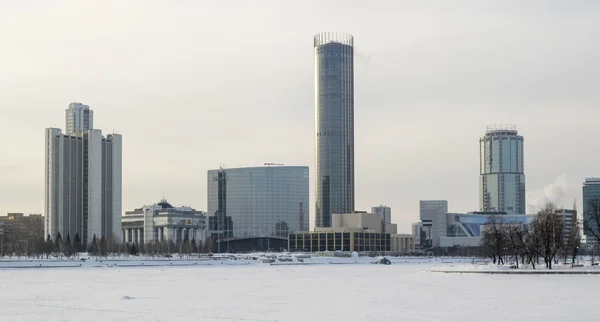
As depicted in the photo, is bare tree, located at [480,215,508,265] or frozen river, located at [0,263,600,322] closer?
frozen river, located at [0,263,600,322]

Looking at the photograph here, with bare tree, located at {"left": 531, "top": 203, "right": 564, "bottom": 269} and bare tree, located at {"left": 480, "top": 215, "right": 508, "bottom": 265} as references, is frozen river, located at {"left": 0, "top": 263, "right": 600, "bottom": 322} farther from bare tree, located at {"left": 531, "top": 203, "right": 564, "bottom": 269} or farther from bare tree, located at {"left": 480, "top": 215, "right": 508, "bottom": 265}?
bare tree, located at {"left": 480, "top": 215, "right": 508, "bottom": 265}

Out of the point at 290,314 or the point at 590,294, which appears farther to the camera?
the point at 590,294

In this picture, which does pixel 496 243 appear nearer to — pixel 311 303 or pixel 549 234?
pixel 549 234

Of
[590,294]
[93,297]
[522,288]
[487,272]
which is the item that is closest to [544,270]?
[487,272]

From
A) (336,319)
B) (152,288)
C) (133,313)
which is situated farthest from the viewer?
(152,288)

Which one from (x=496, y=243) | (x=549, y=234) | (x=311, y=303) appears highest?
(x=549, y=234)

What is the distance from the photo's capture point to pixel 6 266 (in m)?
154

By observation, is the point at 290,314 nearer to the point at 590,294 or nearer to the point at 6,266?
the point at 590,294

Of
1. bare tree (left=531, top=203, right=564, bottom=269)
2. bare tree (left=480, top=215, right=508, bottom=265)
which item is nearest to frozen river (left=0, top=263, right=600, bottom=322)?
bare tree (left=531, top=203, right=564, bottom=269)

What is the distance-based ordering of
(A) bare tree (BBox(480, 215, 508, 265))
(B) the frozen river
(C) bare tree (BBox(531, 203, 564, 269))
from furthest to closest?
1. (A) bare tree (BBox(480, 215, 508, 265))
2. (C) bare tree (BBox(531, 203, 564, 269))
3. (B) the frozen river

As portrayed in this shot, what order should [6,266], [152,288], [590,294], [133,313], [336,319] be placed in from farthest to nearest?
[6,266]
[152,288]
[590,294]
[133,313]
[336,319]

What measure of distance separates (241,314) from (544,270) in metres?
60.7

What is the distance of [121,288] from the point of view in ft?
238

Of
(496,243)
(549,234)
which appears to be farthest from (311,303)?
(496,243)
